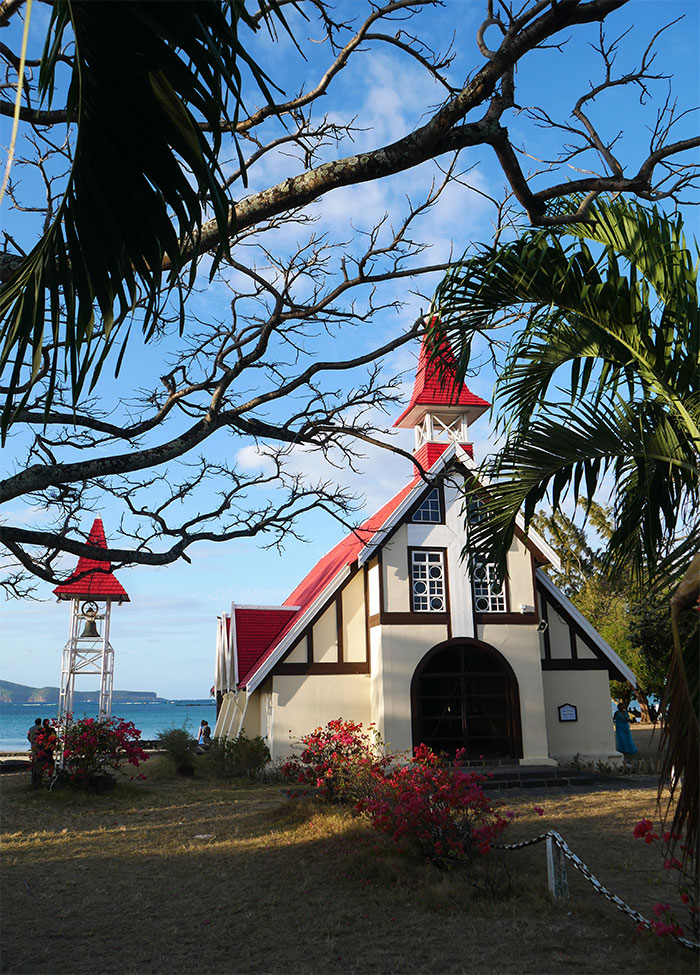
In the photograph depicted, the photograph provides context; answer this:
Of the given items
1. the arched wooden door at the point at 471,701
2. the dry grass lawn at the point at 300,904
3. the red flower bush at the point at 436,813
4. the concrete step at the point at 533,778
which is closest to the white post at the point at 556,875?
the dry grass lawn at the point at 300,904

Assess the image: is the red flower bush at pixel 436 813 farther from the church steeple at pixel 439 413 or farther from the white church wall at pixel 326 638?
the church steeple at pixel 439 413

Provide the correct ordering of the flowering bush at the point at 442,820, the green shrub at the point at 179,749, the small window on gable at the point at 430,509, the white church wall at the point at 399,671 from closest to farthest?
the flowering bush at the point at 442,820 < the white church wall at the point at 399,671 < the small window on gable at the point at 430,509 < the green shrub at the point at 179,749

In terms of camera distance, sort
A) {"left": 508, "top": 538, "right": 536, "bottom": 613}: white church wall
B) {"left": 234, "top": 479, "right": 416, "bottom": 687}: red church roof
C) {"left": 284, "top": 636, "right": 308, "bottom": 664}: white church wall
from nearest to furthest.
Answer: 1. {"left": 284, "top": 636, "right": 308, "bottom": 664}: white church wall
2. {"left": 508, "top": 538, "right": 536, "bottom": 613}: white church wall
3. {"left": 234, "top": 479, "right": 416, "bottom": 687}: red church roof

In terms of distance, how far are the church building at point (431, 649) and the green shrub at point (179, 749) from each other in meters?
1.63

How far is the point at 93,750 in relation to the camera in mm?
15766

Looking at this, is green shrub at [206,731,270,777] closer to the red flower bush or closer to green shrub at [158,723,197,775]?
green shrub at [158,723,197,775]

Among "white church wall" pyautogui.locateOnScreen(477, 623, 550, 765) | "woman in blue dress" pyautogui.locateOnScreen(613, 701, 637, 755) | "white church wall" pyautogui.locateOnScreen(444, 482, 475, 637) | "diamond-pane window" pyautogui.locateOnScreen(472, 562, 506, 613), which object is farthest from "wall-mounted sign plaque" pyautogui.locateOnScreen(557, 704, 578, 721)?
"white church wall" pyautogui.locateOnScreen(444, 482, 475, 637)

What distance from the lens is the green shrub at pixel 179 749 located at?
795 inches

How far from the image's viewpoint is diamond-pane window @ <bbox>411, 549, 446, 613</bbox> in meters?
18.8

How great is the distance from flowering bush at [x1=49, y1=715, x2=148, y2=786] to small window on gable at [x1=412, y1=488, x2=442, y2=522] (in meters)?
8.35

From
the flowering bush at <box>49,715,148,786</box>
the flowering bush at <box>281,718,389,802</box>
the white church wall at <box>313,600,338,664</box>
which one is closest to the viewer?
the flowering bush at <box>281,718,389,802</box>

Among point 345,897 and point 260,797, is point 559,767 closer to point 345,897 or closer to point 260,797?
point 260,797

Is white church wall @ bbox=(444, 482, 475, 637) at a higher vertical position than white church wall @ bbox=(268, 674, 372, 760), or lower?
higher

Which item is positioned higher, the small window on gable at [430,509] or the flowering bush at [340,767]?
the small window on gable at [430,509]
